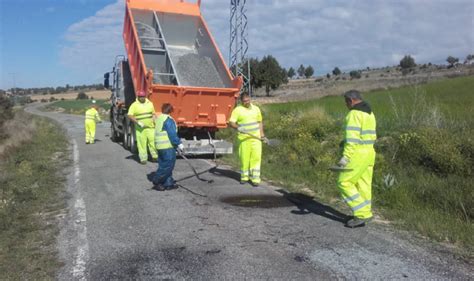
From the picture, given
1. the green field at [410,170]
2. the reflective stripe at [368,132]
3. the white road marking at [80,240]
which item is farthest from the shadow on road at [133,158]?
the reflective stripe at [368,132]

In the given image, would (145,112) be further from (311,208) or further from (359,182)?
(359,182)

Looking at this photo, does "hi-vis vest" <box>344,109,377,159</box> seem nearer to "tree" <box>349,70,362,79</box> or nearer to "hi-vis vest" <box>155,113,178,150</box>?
"hi-vis vest" <box>155,113,178,150</box>

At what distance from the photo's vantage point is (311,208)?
6.62m

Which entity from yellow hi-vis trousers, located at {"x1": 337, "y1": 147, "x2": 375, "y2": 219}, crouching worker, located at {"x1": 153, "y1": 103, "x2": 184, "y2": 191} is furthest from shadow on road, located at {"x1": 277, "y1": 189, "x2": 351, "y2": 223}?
crouching worker, located at {"x1": 153, "y1": 103, "x2": 184, "y2": 191}

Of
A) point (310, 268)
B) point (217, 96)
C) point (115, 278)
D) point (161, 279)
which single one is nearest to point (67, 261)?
point (115, 278)

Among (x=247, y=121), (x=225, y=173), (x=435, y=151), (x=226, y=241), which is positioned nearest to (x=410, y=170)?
(x=435, y=151)

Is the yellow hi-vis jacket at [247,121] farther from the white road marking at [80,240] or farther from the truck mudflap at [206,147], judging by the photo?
the truck mudflap at [206,147]

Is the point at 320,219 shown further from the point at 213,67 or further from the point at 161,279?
the point at 213,67

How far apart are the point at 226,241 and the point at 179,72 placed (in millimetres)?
7468

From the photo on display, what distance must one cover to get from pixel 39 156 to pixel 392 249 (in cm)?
1073

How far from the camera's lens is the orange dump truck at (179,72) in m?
11.0

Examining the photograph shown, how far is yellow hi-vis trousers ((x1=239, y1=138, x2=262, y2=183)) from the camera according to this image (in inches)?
324

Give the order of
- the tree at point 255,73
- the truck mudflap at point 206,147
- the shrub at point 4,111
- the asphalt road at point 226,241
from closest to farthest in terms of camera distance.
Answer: the asphalt road at point 226,241
the truck mudflap at point 206,147
the shrub at point 4,111
the tree at point 255,73

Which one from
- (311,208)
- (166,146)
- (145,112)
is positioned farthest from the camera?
(145,112)
